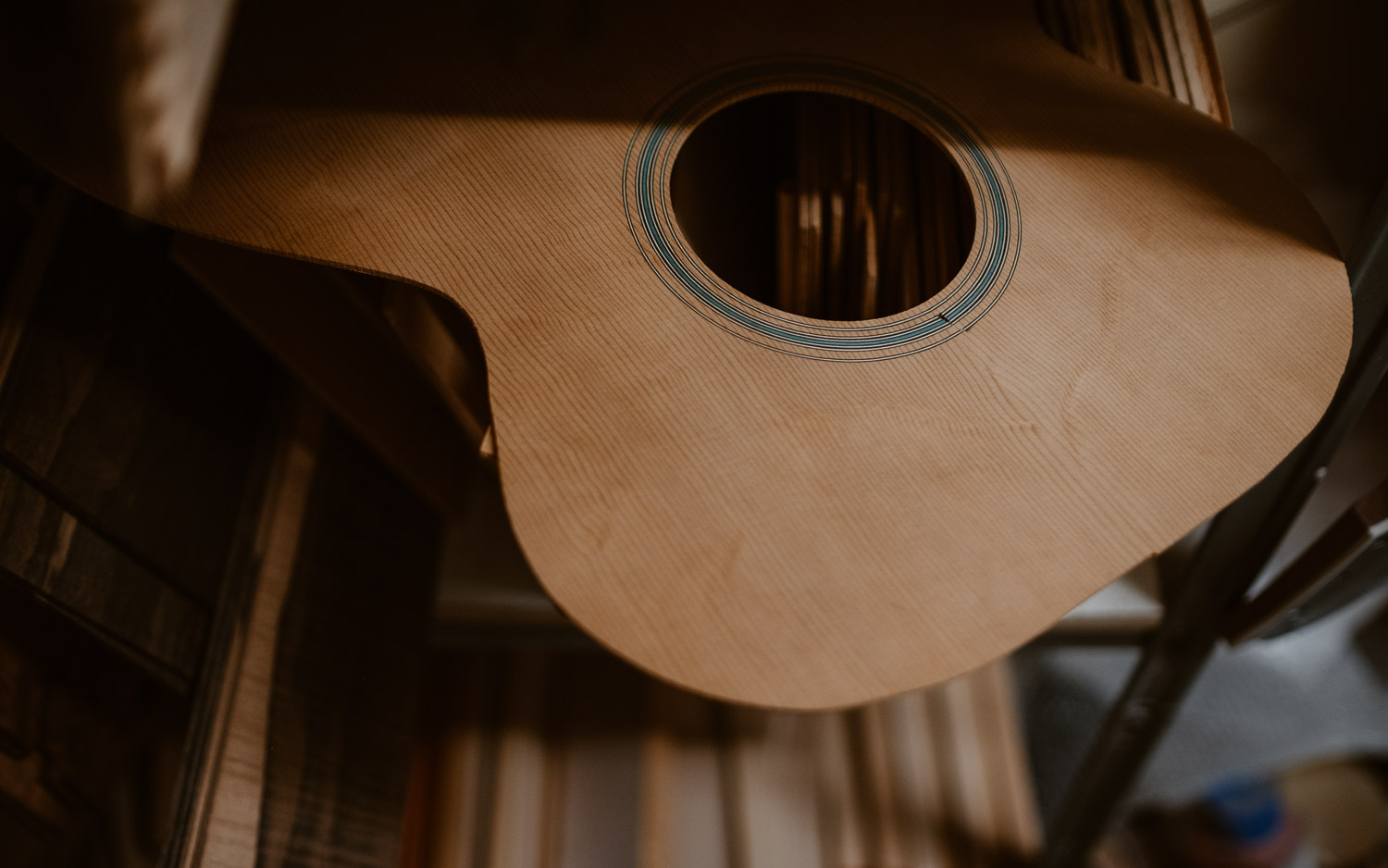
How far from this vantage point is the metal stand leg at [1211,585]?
767 millimetres

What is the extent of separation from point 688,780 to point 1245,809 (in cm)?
96

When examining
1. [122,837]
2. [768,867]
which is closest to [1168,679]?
[768,867]

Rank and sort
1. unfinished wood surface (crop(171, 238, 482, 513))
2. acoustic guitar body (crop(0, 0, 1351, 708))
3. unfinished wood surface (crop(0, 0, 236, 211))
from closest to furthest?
unfinished wood surface (crop(0, 0, 236, 211)) → acoustic guitar body (crop(0, 0, 1351, 708)) → unfinished wood surface (crop(171, 238, 482, 513))

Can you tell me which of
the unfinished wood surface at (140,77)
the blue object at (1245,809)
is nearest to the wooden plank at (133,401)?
the unfinished wood surface at (140,77)

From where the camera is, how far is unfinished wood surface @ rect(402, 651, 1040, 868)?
4.38 feet

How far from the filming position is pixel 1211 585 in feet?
3.20

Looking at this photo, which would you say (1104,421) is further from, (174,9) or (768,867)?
(768,867)

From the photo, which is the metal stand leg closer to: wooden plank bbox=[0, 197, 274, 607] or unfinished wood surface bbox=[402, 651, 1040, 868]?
unfinished wood surface bbox=[402, 651, 1040, 868]

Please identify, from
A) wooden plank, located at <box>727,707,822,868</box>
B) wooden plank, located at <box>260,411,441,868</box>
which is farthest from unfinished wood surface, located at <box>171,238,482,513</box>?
wooden plank, located at <box>727,707,822,868</box>

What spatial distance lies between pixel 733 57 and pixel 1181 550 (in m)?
0.68

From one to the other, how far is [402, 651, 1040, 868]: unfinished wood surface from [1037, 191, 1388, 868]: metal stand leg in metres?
0.18

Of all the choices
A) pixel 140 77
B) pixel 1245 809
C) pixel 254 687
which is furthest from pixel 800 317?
pixel 1245 809

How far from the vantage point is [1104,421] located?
624mm

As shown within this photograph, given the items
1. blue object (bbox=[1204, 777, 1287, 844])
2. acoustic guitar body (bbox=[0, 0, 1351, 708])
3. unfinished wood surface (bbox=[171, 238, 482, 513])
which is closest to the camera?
acoustic guitar body (bbox=[0, 0, 1351, 708])
